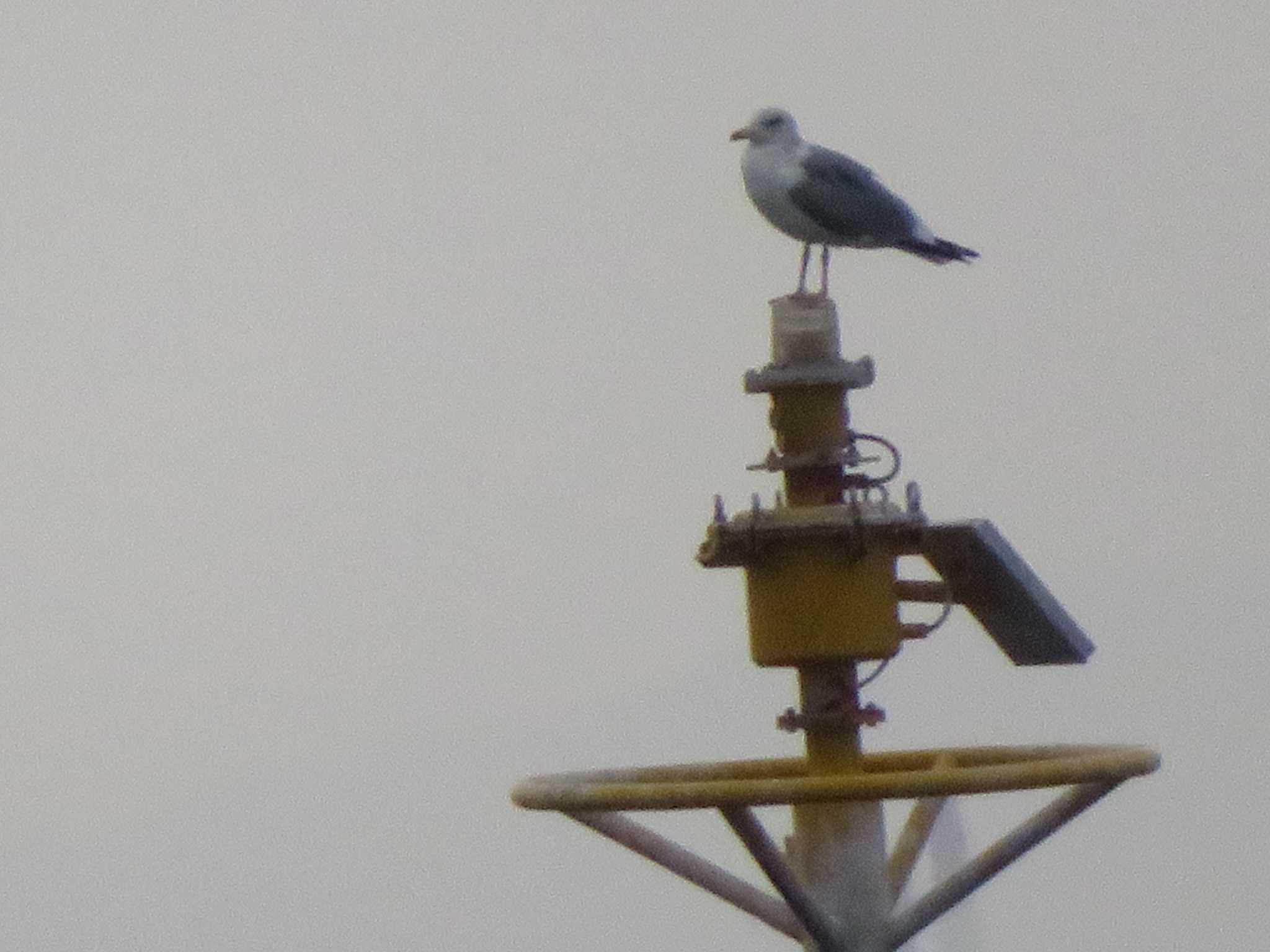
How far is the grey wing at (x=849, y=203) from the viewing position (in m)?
18.6

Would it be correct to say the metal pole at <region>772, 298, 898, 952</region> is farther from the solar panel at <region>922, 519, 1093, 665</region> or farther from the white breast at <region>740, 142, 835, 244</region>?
the white breast at <region>740, 142, 835, 244</region>

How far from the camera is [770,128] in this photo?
19719 mm

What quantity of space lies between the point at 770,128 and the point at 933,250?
1.34 metres

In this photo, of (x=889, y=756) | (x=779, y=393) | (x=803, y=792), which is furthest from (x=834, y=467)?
(x=803, y=792)

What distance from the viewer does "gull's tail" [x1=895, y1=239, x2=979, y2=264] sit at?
1894cm

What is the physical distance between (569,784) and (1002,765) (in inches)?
71.1

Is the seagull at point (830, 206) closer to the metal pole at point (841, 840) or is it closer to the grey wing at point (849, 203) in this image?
the grey wing at point (849, 203)

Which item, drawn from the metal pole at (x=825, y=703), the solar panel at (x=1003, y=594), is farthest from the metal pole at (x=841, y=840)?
the solar panel at (x=1003, y=594)

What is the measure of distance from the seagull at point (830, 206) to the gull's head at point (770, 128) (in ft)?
0.85

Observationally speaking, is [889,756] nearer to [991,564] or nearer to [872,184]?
[991,564]

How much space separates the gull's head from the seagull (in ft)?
0.85

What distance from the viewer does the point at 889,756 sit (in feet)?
52.2

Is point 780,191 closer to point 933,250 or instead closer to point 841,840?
point 933,250

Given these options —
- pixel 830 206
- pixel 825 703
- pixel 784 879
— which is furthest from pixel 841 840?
pixel 830 206
